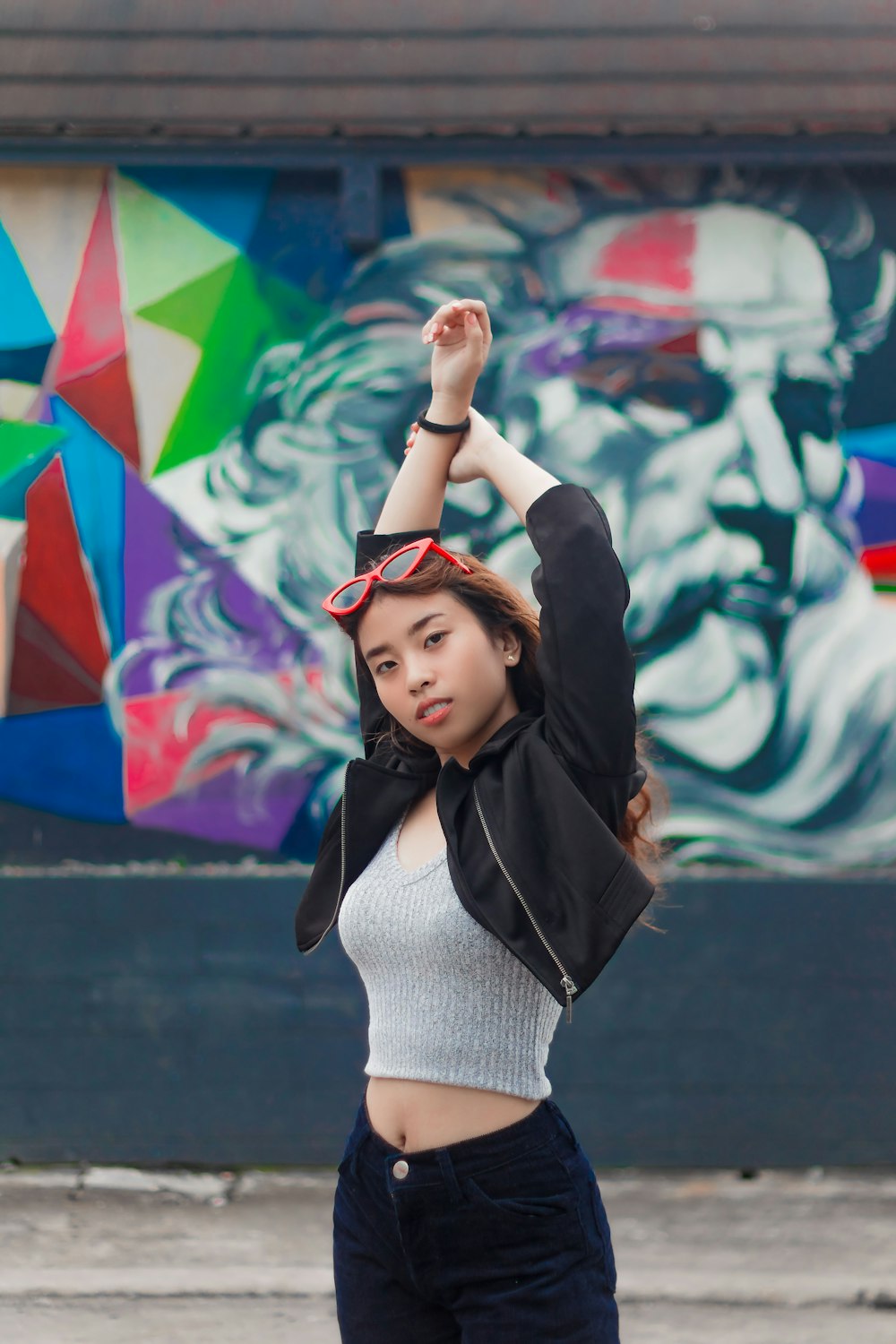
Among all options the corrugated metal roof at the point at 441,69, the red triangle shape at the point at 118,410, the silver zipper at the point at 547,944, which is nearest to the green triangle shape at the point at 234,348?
the red triangle shape at the point at 118,410

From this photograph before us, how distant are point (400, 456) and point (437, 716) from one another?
287 cm

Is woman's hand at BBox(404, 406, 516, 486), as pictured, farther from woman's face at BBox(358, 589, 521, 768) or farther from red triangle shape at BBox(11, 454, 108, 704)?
red triangle shape at BBox(11, 454, 108, 704)

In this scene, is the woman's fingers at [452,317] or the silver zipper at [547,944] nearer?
the silver zipper at [547,944]

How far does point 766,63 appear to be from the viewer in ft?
14.9

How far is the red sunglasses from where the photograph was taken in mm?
2002

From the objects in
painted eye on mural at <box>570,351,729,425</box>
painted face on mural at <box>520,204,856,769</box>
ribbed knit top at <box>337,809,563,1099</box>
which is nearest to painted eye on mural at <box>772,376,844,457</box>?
painted face on mural at <box>520,204,856,769</box>

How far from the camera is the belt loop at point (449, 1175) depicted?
6.12 feet

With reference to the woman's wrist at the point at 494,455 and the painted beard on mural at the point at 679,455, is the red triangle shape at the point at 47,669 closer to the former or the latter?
the painted beard on mural at the point at 679,455

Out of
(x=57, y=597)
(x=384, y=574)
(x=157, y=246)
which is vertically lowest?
(x=384, y=574)

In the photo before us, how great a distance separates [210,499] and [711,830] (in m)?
2.07

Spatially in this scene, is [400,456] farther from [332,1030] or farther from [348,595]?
[348,595]

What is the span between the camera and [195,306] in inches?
185

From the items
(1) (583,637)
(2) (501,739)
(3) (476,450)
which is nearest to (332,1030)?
(2) (501,739)

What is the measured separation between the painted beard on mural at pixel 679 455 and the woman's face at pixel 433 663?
8.83ft
